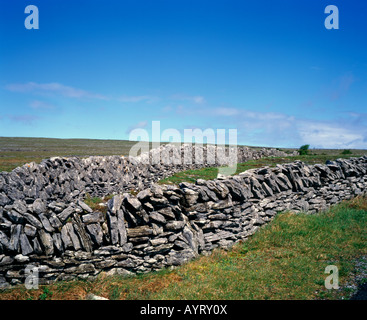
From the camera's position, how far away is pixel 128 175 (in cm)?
1627

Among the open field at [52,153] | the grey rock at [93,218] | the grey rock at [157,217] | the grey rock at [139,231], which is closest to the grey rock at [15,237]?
the grey rock at [93,218]

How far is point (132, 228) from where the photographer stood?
6.42 metres

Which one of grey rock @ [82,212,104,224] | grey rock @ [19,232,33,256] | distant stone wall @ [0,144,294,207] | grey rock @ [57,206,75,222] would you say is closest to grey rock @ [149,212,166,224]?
grey rock @ [82,212,104,224]

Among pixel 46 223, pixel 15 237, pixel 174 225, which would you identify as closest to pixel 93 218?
pixel 46 223

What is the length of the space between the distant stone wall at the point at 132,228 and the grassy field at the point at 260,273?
307mm

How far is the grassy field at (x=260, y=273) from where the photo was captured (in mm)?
5434

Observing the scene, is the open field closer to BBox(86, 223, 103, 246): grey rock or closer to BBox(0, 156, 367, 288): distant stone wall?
BBox(0, 156, 367, 288): distant stone wall

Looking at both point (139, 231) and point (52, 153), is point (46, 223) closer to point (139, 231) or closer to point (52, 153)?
point (139, 231)

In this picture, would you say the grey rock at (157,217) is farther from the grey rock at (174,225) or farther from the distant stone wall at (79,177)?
the distant stone wall at (79,177)

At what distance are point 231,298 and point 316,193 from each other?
8873mm
